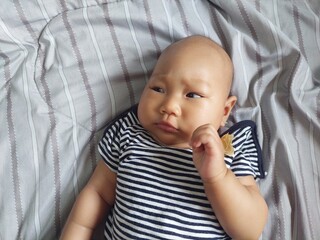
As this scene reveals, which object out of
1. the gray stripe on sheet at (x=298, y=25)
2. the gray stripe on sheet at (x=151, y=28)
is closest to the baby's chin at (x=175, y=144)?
the gray stripe on sheet at (x=151, y=28)

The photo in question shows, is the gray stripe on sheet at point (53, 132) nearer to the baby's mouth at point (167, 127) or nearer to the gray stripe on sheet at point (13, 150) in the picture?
the gray stripe on sheet at point (13, 150)

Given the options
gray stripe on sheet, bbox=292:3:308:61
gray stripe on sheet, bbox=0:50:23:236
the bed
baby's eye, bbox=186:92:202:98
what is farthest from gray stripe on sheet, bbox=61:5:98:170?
gray stripe on sheet, bbox=292:3:308:61

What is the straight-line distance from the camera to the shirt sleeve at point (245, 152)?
1079mm

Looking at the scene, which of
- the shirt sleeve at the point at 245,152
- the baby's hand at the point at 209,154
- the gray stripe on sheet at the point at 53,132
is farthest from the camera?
the gray stripe on sheet at the point at 53,132

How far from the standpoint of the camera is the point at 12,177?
3.89ft

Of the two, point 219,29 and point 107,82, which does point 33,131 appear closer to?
point 107,82

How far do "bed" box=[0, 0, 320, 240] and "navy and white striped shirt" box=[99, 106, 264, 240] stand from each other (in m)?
0.07

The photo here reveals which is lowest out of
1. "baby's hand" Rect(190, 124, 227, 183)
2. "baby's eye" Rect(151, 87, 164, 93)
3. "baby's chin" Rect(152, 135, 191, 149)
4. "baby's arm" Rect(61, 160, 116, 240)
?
"baby's arm" Rect(61, 160, 116, 240)

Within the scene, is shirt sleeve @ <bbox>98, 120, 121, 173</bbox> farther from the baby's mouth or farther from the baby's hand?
the baby's hand

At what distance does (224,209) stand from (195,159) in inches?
4.3

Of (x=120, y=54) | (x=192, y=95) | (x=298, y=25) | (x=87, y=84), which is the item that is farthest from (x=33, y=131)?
(x=298, y=25)

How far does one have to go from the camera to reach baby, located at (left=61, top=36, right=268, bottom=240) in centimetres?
100

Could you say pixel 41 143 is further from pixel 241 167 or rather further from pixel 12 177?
pixel 241 167

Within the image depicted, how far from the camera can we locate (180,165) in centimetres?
108
